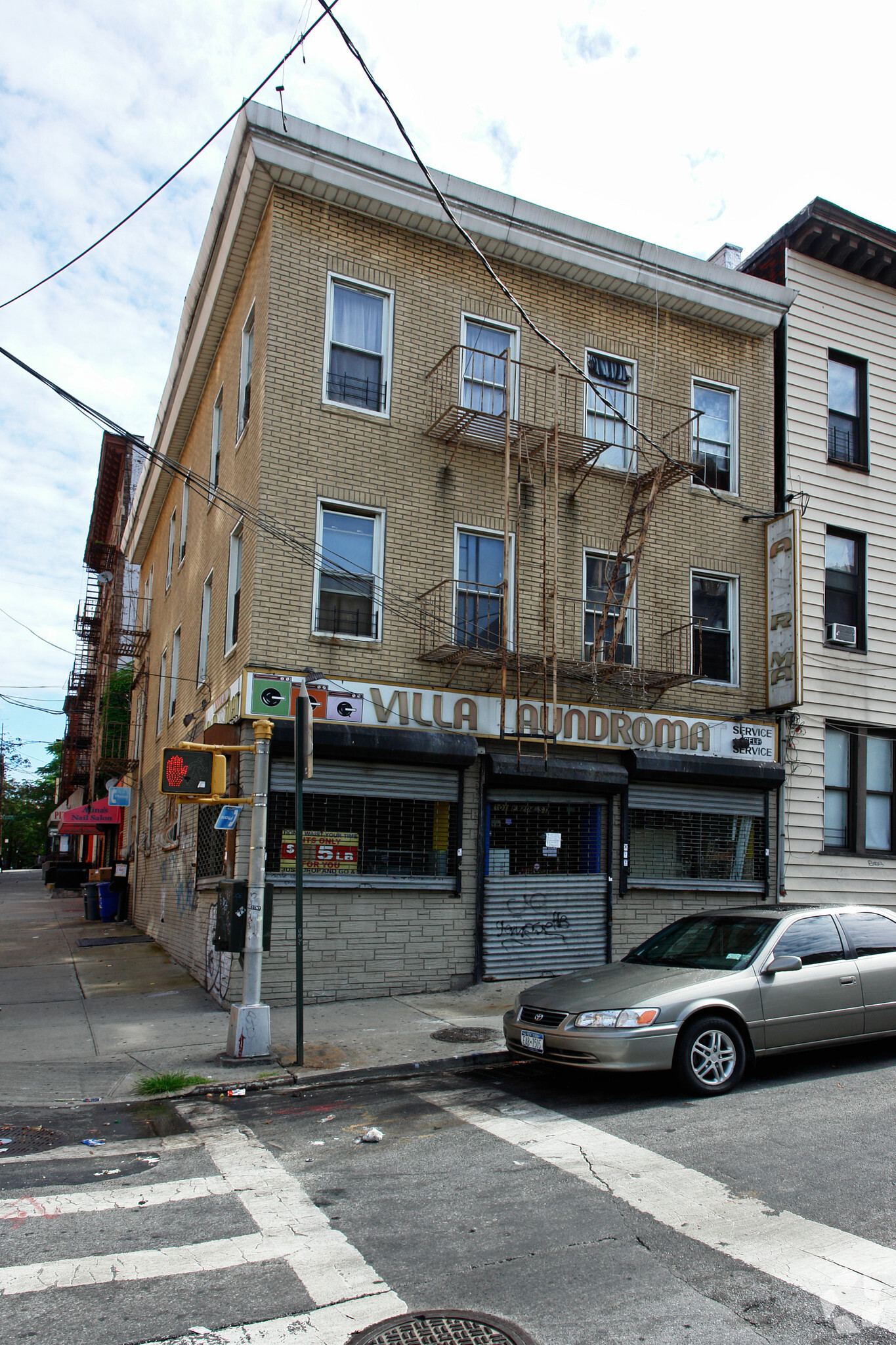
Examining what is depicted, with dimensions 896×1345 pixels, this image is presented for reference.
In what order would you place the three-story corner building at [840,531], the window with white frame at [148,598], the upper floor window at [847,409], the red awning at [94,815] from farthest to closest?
the red awning at [94,815], the window with white frame at [148,598], the upper floor window at [847,409], the three-story corner building at [840,531]

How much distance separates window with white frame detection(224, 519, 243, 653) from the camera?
13141 millimetres

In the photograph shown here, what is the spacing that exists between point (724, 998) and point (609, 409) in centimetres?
946

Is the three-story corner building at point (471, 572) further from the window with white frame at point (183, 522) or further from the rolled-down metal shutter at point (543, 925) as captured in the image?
the window with white frame at point (183, 522)

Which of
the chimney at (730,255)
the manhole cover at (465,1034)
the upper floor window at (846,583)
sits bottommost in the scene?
the manhole cover at (465,1034)

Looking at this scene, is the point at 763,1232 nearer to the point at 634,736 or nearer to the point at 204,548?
the point at 634,736

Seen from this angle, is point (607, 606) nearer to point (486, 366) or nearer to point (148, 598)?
point (486, 366)

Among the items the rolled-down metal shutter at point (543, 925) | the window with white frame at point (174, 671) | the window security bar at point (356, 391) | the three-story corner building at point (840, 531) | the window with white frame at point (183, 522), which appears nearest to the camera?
the rolled-down metal shutter at point (543, 925)

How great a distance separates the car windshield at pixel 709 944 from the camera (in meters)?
7.92


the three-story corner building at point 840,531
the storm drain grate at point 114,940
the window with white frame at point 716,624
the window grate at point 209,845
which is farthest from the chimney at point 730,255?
the storm drain grate at point 114,940

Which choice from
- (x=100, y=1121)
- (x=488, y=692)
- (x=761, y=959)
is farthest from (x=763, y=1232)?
(x=488, y=692)

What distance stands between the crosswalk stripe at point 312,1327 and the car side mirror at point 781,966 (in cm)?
446

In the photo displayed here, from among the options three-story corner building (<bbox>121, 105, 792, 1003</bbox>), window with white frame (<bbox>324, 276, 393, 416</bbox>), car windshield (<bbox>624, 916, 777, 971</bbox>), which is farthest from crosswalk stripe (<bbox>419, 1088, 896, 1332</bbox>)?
window with white frame (<bbox>324, 276, 393, 416</bbox>)

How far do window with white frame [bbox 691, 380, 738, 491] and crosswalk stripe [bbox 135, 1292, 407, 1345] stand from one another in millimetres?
13129

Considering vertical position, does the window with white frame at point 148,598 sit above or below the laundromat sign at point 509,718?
above
